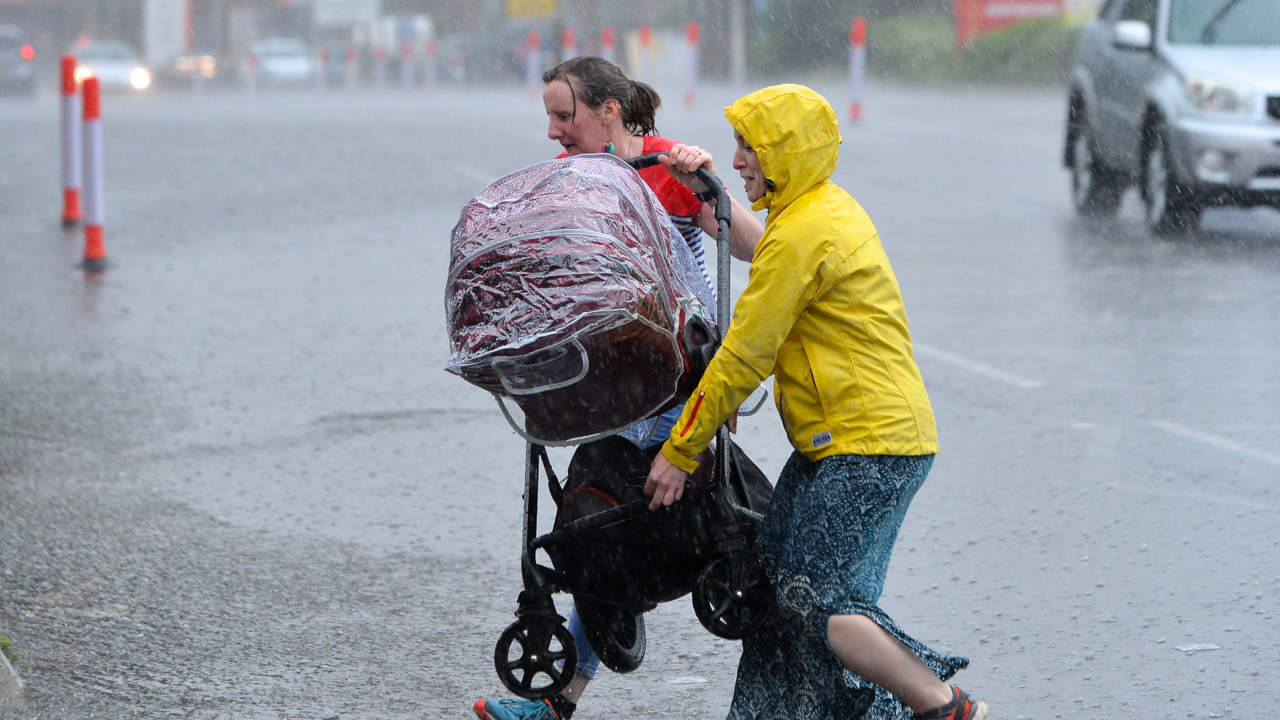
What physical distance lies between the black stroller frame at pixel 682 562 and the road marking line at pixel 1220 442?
359 cm

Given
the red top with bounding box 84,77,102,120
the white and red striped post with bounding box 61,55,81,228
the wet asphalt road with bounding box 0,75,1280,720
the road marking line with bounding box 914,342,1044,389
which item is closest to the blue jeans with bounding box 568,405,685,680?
the wet asphalt road with bounding box 0,75,1280,720

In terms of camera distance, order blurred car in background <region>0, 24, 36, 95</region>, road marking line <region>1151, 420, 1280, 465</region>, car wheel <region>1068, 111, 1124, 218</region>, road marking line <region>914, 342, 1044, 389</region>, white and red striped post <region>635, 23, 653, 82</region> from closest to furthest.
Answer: road marking line <region>1151, 420, 1280, 465</region> → road marking line <region>914, 342, 1044, 389</region> → car wheel <region>1068, 111, 1124, 218</region> → white and red striped post <region>635, 23, 653, 82</region> → blurred car in background <region>0, 24, 36, 95</region>

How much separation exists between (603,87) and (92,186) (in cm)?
855

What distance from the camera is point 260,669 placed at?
471 cm

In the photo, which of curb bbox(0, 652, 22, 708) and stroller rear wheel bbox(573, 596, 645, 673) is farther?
curb bbox(0, 652, 22, 708)

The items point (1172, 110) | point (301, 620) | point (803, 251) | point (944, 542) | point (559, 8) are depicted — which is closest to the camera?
point (803, 251)

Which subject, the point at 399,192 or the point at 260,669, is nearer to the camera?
the point at 260,669

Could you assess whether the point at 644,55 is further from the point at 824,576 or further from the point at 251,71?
the point at 824,576

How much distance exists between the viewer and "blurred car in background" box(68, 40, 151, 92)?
44.1 meters

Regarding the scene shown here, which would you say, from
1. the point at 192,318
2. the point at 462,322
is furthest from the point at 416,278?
the point at 462,322

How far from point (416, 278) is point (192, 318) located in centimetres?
169

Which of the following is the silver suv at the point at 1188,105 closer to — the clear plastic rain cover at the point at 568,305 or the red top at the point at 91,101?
the red top at the point at 91,101

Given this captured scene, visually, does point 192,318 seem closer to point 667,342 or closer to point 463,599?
point 463,599

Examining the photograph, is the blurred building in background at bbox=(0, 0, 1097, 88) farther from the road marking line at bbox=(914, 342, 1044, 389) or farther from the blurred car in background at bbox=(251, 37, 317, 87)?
the road marking line at bbox=(914, 342, 1044, 389)
